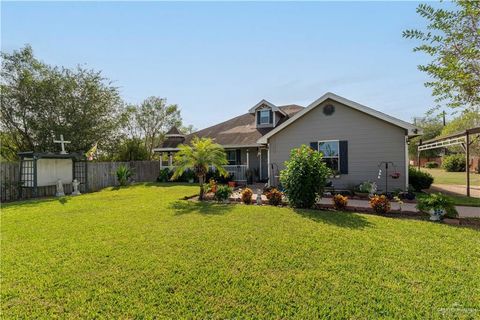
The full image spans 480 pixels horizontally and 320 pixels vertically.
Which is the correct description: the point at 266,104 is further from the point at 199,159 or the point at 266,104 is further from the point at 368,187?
the point at 368,187

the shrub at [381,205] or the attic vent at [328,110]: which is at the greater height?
the attic vent at [328,110]

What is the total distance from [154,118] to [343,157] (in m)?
26.3

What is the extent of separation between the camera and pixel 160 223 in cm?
712

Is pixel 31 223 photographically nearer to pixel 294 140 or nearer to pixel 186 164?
pixel 186 164

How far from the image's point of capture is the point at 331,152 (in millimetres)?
12445

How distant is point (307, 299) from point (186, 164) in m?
8.74

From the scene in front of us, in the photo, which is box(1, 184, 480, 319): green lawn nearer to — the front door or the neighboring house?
the neighboring house

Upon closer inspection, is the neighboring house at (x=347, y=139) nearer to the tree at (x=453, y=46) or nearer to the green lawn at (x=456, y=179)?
the tree at (x=453, y=46)

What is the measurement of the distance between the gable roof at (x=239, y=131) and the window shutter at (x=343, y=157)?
6014 mm

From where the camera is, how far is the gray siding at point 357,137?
37.0 ft

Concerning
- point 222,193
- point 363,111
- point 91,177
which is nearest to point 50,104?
point 91,177

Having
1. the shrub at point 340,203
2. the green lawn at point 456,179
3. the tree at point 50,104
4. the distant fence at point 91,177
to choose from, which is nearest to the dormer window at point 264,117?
the distant fence at point 91,177

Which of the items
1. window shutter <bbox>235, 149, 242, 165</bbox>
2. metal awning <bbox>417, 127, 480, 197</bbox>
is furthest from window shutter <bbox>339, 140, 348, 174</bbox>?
window shutter <bbox>235, 149, 242, 165</bbox>

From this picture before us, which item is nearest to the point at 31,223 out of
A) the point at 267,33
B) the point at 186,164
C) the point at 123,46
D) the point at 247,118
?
the point at 186,164
